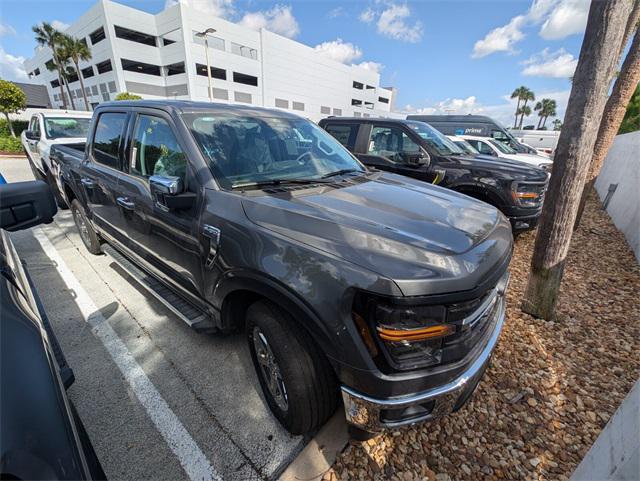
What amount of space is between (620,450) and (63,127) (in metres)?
10.6

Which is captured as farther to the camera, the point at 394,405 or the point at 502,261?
the point at 502,261

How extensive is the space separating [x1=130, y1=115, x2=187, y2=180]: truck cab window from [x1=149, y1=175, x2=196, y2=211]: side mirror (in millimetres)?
219

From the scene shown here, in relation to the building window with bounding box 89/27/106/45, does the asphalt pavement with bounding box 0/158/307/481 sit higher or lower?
lower

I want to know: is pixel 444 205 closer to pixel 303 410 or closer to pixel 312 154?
pixel 312 154

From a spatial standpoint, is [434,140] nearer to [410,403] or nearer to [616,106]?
[616,106]

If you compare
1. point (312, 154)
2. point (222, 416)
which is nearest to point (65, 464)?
point (222, 416)

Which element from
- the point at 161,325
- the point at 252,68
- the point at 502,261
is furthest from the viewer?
the point at 252,68

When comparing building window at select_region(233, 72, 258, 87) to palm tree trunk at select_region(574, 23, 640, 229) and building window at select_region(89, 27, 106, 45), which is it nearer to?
building window at select_region(89, 27, 106, 45)

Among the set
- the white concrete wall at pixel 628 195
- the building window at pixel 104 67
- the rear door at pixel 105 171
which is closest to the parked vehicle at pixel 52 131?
the rear door at pixel 105 171

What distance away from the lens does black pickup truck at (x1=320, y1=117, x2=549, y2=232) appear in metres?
4.50

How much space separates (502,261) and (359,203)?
0.86 meters

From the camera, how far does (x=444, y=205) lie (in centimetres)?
211

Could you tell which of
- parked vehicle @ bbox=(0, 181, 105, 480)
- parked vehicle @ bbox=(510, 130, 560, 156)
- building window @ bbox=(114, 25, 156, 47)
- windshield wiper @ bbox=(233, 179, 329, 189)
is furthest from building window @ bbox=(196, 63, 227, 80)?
parked vehicle @ bbox=(0, 181, 105, 480)

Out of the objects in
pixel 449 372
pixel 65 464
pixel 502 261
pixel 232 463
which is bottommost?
pixel 232 463
